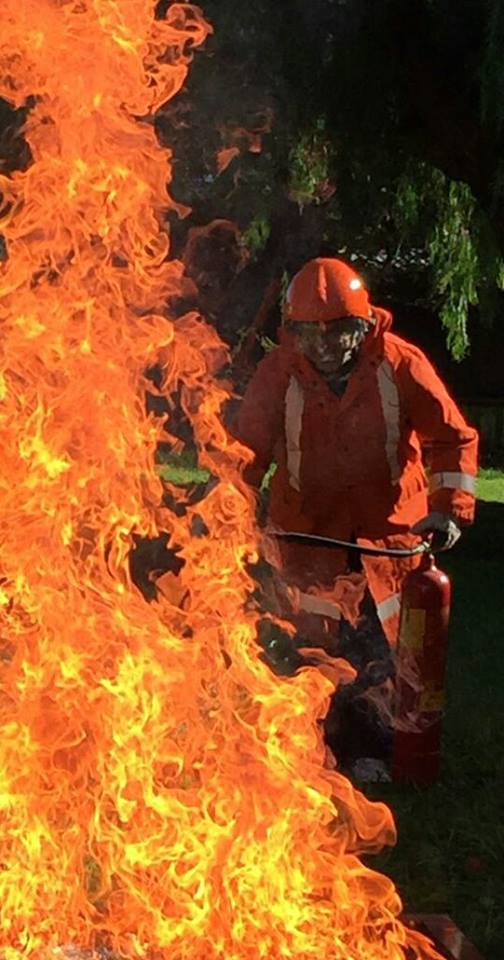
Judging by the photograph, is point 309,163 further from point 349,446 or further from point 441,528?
point 441,528

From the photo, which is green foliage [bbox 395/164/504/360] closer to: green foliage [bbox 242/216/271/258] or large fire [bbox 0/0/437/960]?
green foliage [bbox 242/216/271/258]

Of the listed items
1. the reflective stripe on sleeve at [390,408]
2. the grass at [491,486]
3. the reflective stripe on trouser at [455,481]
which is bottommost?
the grass at [491,486]

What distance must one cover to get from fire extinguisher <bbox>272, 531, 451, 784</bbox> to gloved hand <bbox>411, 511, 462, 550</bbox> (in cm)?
9

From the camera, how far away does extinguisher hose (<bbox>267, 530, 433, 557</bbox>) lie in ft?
17.5

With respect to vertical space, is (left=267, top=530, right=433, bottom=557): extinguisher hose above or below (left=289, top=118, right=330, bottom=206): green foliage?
below

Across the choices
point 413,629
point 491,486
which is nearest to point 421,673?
point 413,629

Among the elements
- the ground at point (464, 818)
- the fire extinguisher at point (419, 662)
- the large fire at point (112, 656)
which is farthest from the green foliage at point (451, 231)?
the large fire at point (112, 656)

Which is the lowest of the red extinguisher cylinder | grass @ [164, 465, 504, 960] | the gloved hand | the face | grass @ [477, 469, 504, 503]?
grass @ [477, 469, 504, 503]

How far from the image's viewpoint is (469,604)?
960 centimetres

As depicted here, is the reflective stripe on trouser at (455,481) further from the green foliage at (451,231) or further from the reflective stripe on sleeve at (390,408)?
the green foliage at (451,231)

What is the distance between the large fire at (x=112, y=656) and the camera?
3.66 meters

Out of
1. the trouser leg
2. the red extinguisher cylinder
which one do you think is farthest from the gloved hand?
the trouser leg

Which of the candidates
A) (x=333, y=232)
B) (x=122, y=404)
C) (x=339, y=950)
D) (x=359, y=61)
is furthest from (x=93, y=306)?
(x=333, y=232)

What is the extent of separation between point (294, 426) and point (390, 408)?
1.09 ft
